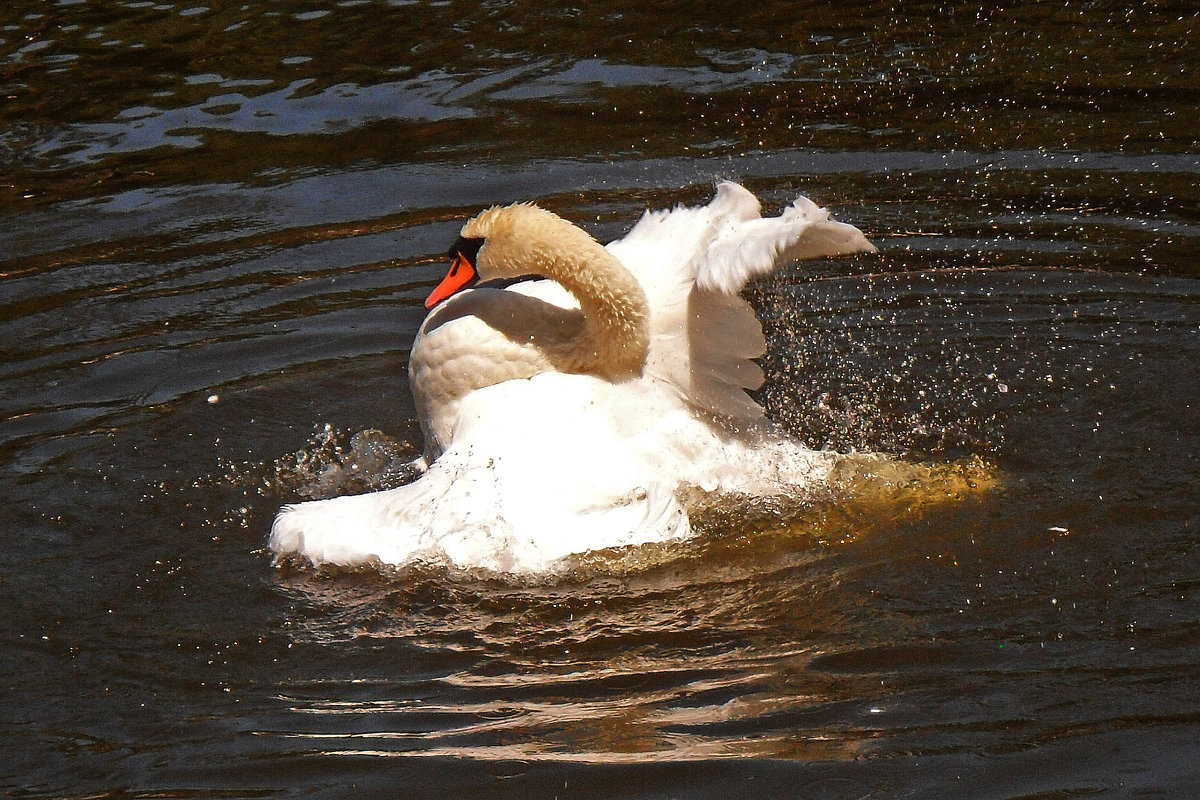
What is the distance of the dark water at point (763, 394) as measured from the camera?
420 cm

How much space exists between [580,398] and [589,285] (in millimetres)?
441

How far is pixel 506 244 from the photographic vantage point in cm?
565

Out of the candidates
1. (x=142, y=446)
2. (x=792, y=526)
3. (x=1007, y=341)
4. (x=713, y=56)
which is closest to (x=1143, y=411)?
(x=1007, y=341)

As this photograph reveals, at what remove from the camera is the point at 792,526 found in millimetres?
5453

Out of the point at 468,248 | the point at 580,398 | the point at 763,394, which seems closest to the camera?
the point at 580,398

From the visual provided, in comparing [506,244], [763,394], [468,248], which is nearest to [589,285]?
[506,244]

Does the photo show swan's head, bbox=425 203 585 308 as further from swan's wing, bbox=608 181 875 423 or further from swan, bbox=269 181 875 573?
swan's wing, bbox=608 181 875 423

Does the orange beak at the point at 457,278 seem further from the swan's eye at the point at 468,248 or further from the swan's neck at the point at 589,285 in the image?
the swan's neck at the point at 589,285

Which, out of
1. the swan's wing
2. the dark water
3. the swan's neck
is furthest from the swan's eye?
the dark water

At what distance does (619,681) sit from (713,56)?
21.4 ft

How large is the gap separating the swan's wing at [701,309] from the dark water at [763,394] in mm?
634

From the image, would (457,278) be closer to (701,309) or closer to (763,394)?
(701,309)

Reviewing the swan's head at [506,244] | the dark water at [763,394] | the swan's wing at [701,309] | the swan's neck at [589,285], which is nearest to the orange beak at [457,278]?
the swan's head at [506,244]

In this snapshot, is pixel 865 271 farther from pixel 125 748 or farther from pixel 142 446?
pixel 125 748
